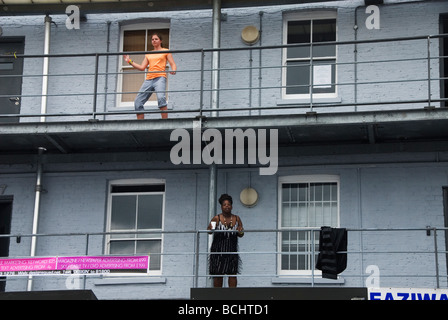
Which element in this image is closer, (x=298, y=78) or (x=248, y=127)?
(x=248, y=127)

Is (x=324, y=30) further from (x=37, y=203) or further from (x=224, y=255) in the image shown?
(x=37, y=203)

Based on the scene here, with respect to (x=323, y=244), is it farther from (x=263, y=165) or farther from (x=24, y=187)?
(x=24, y=187)

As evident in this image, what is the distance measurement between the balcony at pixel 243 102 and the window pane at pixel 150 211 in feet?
2.91

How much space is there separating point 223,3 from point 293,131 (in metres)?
2.85

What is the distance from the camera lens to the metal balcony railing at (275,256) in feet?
58.5

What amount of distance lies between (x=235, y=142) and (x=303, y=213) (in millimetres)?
1670

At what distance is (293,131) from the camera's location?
59.7 ft

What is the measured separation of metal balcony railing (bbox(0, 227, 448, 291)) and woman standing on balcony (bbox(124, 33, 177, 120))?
2.18 metres

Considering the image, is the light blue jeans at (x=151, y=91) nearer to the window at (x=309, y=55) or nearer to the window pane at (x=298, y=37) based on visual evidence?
the window at (x=309, y=55)

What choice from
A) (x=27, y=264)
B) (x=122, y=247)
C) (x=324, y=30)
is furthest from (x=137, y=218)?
(x=324, y=30)

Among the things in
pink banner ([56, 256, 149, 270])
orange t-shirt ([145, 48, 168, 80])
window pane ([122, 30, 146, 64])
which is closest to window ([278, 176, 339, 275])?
pink banner ([56, 256, 149, 270])

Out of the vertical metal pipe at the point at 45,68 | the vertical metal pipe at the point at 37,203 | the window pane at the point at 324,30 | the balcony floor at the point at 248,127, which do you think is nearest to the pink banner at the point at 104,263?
the vertical metal pipe at the point at 37,203

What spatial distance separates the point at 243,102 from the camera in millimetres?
19219

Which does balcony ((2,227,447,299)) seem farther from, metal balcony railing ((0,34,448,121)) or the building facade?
metal balcony railing ((0,34,448,121))
